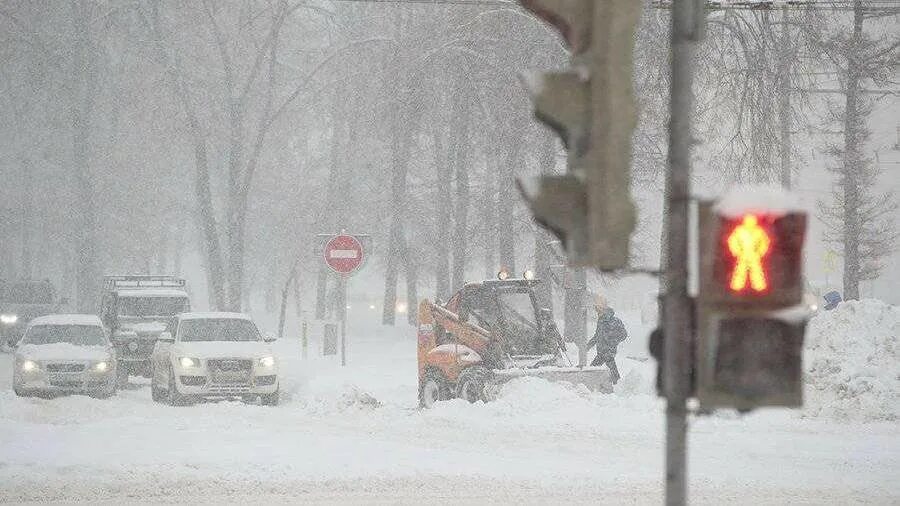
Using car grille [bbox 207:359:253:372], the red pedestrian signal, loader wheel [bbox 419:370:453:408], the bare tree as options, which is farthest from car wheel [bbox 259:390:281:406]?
the red pedestrian signal

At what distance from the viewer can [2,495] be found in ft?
41.8

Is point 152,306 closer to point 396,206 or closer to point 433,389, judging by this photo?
point 433,389

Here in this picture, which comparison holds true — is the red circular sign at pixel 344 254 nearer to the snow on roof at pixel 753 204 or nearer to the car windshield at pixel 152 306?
the car windshield at pixel 152 306

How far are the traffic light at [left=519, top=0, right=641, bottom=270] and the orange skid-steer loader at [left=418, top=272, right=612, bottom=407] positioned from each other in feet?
49.9

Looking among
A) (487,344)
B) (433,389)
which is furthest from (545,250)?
(487,344)

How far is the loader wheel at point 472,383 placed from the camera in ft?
67.5

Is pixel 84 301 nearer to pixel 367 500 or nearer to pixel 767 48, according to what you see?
pixel 767 48

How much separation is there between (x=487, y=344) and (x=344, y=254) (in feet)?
24.4

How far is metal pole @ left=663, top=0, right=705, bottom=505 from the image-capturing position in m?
5.09

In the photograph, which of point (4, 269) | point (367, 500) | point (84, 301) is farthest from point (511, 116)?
point (4, 269)

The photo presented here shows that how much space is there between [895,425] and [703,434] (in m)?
2.93

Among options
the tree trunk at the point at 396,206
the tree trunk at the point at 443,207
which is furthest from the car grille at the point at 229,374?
the tree trunk at the point at 443,207

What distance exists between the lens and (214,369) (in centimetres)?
2394

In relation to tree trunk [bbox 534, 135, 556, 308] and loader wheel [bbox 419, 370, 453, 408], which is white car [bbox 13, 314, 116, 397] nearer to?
loader wheel [bbox 419, 370, 453, 408]
